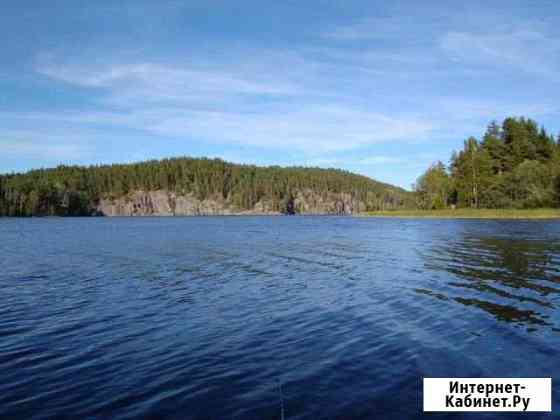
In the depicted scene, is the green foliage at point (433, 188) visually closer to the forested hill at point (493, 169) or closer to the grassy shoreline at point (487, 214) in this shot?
the forested hill at point (493, 169)

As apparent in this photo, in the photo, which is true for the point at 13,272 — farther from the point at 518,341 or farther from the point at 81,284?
the point at 518,341

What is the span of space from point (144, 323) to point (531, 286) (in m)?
19.5

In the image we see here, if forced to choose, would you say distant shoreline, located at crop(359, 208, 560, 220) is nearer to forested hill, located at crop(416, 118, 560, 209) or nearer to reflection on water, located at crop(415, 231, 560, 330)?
forested hill, located at crop(416, 118, 560, 209)

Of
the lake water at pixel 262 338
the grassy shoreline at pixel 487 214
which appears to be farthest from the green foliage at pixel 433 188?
the lake water at pixel 262 338

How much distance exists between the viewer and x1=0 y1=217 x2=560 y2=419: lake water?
10.5 m

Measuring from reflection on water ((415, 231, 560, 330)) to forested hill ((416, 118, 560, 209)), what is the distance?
285ft

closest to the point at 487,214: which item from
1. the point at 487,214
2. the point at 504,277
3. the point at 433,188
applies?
the point at 487,214

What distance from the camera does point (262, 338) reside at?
15117mm

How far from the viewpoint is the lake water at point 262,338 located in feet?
34.5

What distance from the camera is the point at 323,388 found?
11109 millimetres

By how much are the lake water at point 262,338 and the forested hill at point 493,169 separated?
10592 cm

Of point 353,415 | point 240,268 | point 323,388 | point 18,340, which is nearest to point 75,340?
point 18,340

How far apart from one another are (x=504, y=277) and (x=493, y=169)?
130m

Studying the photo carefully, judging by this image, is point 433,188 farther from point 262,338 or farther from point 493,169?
point 262,338
